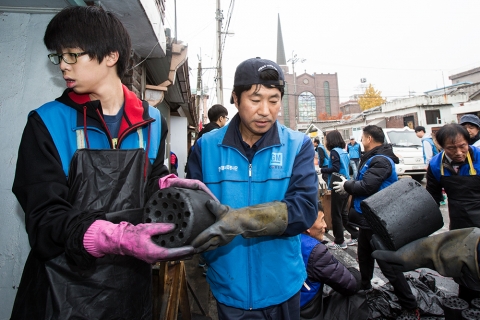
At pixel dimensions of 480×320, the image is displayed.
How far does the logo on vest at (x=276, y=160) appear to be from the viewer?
162cm

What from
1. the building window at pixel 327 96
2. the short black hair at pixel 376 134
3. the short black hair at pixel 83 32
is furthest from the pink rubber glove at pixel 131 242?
the building window at pixel 327 96

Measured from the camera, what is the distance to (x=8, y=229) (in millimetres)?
2133

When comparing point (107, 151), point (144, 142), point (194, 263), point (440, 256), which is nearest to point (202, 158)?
point (144, 142)

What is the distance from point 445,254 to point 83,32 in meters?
2.04

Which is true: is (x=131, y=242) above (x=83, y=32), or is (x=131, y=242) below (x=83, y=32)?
below

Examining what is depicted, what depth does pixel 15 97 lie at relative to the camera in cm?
224

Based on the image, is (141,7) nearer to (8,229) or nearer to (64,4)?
(64,4)

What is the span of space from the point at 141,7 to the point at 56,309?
254 centimetres

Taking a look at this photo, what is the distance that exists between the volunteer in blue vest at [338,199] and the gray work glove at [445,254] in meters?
3.79

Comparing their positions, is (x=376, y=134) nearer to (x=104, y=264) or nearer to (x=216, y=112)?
(x=216, y=112)

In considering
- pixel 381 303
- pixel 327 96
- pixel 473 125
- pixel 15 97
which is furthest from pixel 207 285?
pixel 327 96

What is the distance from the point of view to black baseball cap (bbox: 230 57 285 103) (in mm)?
1664

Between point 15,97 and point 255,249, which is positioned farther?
point 15,97

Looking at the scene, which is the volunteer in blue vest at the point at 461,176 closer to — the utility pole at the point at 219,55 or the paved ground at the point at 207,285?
the paved ground at the point at 207,285
